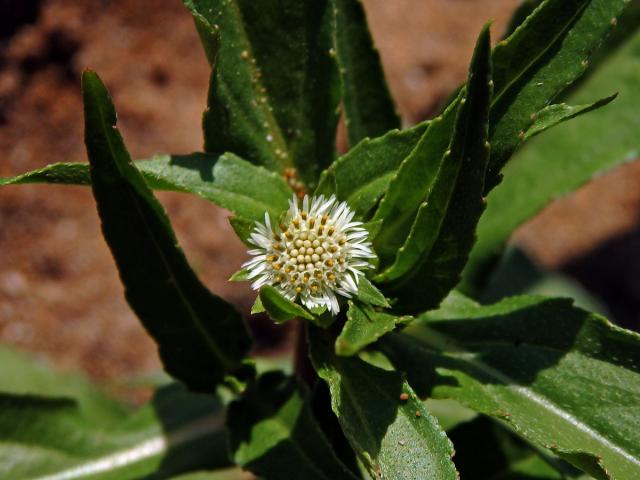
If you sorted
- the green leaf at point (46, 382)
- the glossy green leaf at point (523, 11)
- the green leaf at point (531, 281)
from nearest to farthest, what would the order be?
the glossy green leaf at point (523, 11) < the green leaf at point (46, 382) < the green leaf at point (531, 281)

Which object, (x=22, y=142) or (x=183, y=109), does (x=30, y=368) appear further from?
(x=183, y=109)

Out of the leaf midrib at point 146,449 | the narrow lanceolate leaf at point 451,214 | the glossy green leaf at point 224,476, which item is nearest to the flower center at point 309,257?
the narrow lanceolate leaf at point 451,214

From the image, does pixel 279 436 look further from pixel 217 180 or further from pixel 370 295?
pixel 217 180

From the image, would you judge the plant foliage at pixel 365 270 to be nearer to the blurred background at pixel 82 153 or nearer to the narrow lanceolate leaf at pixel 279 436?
the narrow lanceolate leaf at pixel 279 436

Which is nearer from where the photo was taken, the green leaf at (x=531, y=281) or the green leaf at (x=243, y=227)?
the green leaf at (x=243, y=227)

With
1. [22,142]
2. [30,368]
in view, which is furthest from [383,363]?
[22,142]

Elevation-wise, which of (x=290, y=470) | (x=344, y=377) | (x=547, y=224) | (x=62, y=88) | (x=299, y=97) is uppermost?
(x=62, y=88)
